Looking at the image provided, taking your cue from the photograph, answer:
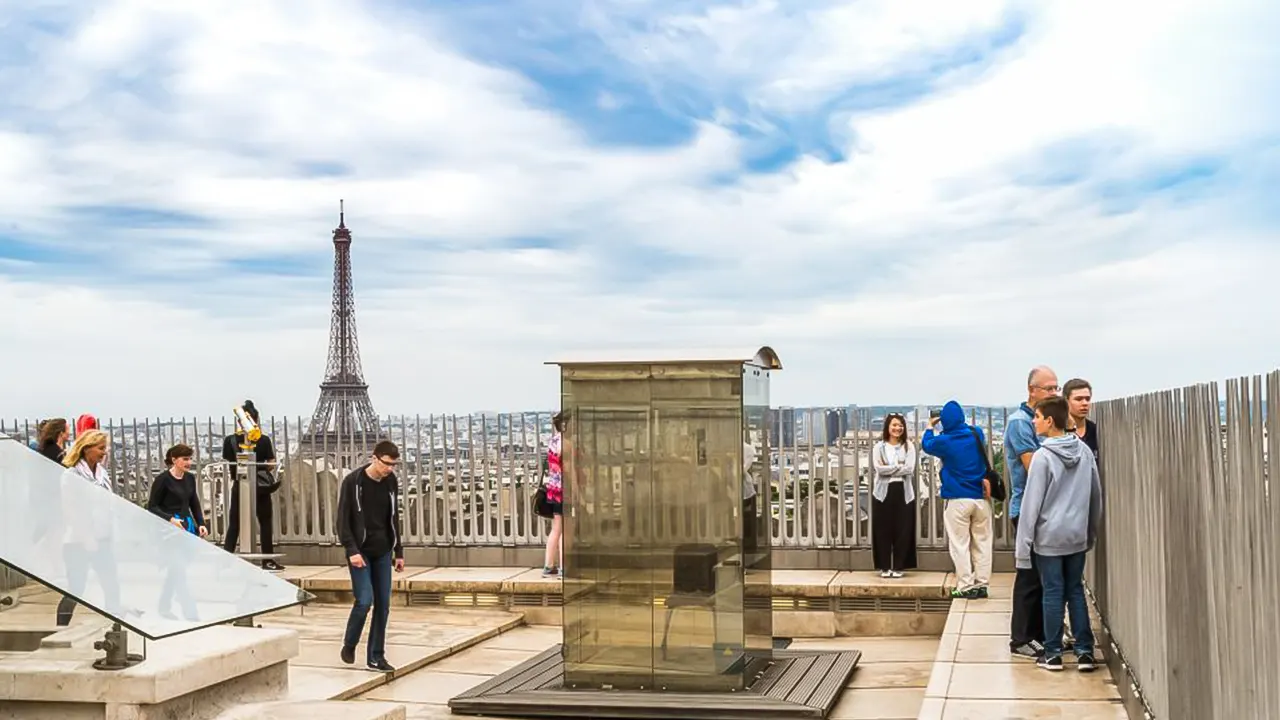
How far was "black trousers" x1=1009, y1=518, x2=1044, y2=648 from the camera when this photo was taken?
948 centimetres

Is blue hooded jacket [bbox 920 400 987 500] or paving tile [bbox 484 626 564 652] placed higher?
blue hooded jacket [bbox 920 400 987 500]

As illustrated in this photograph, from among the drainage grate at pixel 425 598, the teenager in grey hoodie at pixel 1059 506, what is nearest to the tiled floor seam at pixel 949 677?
the teenager in grey hoodie at pixel 1059 506

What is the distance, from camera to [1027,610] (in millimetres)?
9836

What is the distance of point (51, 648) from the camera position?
25.2 ft

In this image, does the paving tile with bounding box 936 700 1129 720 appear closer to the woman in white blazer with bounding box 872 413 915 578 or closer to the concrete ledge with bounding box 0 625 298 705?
the concrete ledge with bounding box 0 625 298 705

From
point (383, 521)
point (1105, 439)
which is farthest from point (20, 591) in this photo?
point (1105, 439)

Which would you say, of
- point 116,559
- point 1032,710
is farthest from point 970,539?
point 116,559

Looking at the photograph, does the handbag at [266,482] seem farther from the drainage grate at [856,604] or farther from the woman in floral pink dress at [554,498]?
the drainage grate at [856,604]

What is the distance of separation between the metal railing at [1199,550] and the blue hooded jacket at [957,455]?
365 cm

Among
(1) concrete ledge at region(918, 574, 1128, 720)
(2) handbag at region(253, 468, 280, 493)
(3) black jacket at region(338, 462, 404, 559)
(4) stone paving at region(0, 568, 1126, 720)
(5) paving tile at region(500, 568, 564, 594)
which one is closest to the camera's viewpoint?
(1) concrete ledge at region(918, 574, 1128, 720)

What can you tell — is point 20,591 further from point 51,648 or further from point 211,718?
point 211,718

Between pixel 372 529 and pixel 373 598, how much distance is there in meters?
0.67

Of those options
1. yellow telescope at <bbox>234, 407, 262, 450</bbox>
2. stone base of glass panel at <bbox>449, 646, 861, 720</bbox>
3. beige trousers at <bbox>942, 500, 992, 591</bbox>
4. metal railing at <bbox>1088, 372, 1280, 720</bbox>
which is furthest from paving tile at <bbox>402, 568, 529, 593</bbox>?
metal railing at <bbox>1088, 372, 1280, 720</bbox>

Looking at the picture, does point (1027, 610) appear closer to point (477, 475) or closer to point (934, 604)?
point (934, 604)
